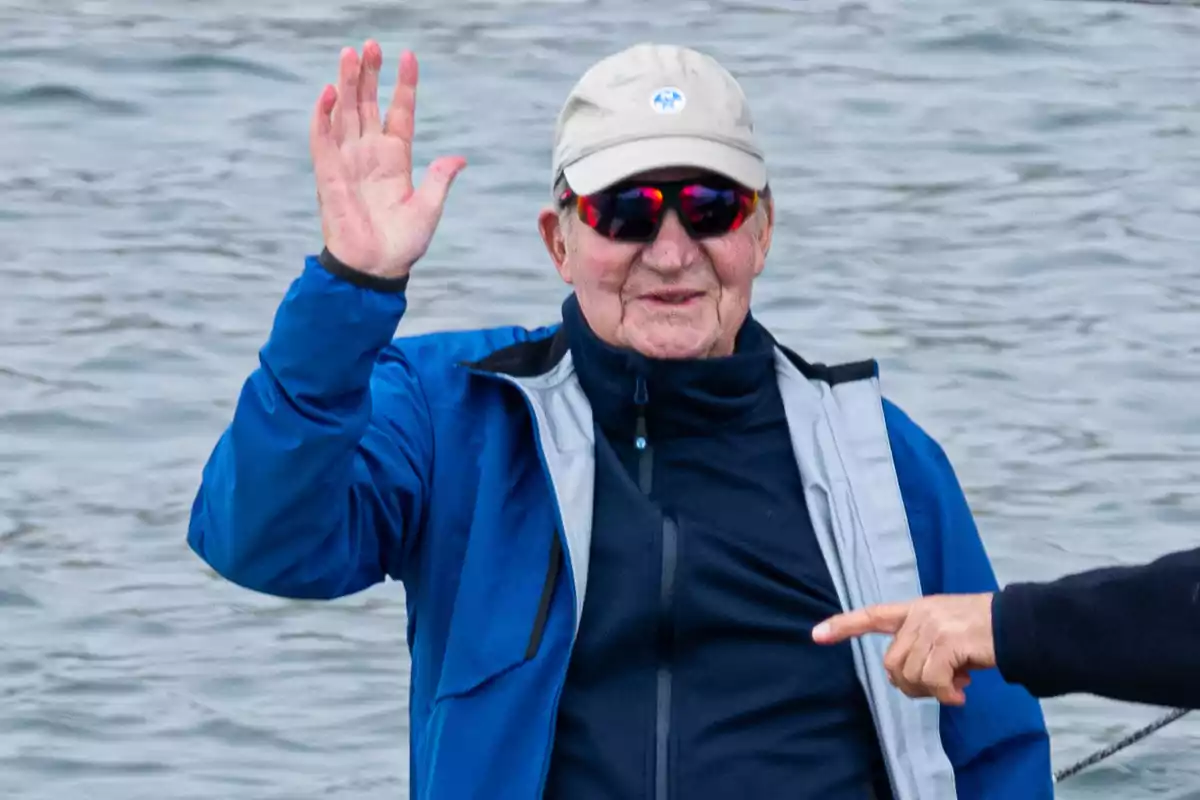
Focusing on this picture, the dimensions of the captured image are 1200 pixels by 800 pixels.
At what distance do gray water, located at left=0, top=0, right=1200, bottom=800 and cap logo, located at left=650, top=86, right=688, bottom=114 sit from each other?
2.70 meters

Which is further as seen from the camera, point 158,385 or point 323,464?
point 158,385

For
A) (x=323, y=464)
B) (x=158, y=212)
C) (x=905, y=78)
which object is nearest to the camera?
(x=323, y=464)

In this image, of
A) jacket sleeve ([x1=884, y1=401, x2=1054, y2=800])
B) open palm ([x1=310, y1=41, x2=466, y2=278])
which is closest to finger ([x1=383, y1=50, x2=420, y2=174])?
open palm ([x1=310, y1=41, x2=466, y2=278])

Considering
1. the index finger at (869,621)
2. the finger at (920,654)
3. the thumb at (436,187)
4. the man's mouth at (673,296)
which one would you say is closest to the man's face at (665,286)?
the man's mouth at (673,296)

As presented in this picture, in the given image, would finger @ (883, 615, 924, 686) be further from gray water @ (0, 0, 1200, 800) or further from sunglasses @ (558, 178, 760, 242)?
gray water @ (0, 0, 1200, 800)

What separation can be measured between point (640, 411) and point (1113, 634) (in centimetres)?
93

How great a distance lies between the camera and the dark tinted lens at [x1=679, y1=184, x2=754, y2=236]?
339 cm

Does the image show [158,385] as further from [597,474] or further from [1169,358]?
[597,474]

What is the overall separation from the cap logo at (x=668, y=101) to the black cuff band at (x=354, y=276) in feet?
1.55

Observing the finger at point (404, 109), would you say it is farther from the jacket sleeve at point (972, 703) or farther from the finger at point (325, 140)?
the jacket sleeve at point (972, 703)

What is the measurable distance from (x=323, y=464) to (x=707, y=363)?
0.57m

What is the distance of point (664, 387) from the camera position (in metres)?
3.35

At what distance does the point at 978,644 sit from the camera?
271cm

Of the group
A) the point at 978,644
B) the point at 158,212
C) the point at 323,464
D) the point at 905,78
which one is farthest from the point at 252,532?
the point at 905,78
